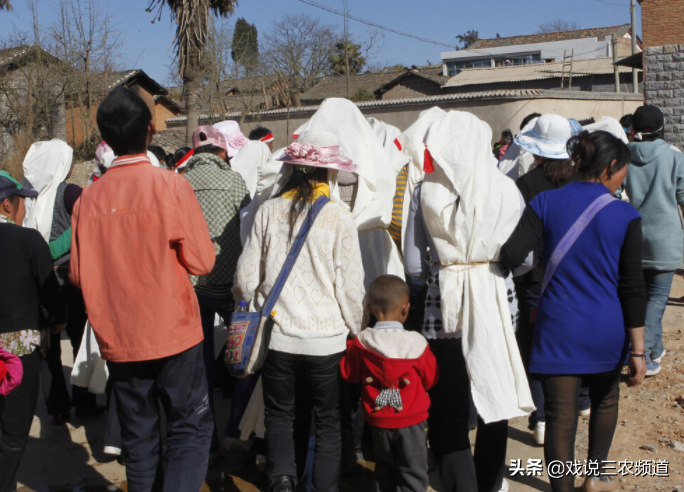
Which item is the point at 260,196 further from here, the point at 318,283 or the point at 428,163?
the point at 428,163

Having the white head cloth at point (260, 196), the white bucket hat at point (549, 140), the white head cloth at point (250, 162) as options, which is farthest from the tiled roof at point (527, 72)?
the white head cloth at point (260, 196)

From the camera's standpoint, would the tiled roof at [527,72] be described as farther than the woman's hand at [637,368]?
Yes

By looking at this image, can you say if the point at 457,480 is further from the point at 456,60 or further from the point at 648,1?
the point at 456,60

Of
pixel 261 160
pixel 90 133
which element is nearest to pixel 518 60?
pixel 90 133

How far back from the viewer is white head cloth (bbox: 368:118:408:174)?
3869 mm

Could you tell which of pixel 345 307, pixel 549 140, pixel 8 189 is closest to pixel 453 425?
pixel 345 307

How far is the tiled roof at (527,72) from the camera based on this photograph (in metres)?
34.8

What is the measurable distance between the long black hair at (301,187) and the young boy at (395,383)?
20.0 inches

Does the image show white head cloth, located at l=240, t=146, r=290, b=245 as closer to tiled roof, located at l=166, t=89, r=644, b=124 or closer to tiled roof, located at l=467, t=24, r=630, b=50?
tiled roof, located at l=166, t=89, r=644, b=124

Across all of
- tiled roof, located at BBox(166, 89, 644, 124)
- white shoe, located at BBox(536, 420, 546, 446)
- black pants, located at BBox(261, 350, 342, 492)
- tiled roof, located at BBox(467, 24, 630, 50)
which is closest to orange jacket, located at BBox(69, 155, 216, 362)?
black pants, located at BBox(261, 350, 342, 492)

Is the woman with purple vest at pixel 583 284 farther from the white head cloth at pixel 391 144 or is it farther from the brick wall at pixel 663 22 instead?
the brick wall at pixel 663 22

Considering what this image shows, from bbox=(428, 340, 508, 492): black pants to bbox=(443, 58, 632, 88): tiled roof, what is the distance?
34.3 meters

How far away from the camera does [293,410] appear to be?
3.01 metres

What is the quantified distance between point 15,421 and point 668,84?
504 inches
